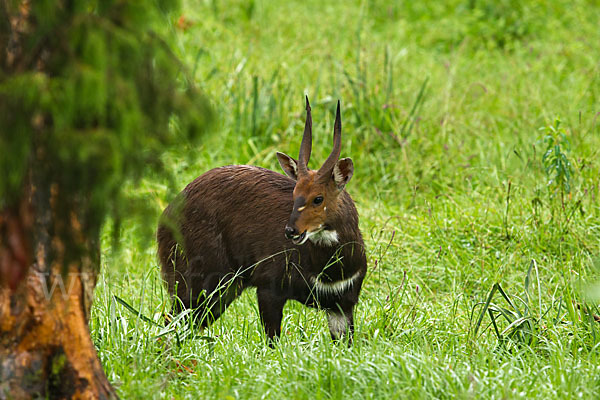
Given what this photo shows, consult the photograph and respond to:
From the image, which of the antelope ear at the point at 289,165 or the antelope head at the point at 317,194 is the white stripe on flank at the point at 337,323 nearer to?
the antelope head at the point at 317,194

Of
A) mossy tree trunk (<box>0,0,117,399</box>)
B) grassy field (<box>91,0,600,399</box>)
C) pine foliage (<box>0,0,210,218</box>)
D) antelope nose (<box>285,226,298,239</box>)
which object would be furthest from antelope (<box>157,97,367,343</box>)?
pine foliage (<box>0,0,210,218</box>)

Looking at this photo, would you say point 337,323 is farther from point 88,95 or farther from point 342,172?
point 88,95

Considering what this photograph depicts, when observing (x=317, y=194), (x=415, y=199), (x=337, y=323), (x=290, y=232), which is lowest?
(x=337, y=323)

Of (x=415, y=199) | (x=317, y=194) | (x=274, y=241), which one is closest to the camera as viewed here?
(x=317, y=194)

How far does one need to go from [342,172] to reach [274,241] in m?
0.57

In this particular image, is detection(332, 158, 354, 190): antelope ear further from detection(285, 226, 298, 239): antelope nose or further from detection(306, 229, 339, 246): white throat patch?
detection(285, 226, 298, 239): antelope nose

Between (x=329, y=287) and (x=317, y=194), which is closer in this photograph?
(x=317, y=194)

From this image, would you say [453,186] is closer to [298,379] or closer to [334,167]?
[334,167]

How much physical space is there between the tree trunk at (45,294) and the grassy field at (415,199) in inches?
7.7

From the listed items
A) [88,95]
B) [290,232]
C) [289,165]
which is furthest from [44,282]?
[289,165]

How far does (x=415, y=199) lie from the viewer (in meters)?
6.81

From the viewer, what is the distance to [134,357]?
11.3 feet

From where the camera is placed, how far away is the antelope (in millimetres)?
4520

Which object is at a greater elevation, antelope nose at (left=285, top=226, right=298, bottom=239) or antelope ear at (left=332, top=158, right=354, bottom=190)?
antelope ear at (left=332, top=158, right=354, bottom=190)
